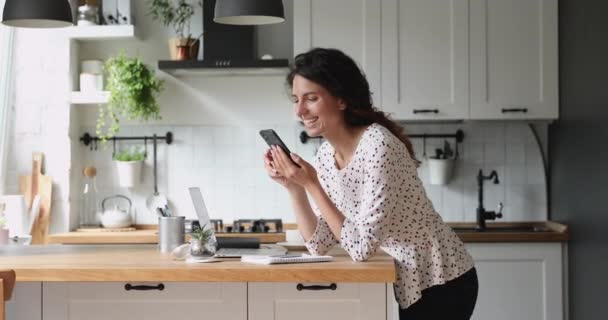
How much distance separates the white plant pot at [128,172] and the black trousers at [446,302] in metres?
3.03

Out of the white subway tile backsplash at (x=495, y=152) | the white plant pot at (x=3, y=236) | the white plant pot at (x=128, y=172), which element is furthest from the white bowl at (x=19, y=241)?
the white subway tile backsplash at (x=495, y=152)

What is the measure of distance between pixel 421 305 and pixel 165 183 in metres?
3.09

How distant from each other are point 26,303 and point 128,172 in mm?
2719

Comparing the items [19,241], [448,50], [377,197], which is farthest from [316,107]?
[448,50]

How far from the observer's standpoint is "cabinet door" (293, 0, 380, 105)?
5.28 meters

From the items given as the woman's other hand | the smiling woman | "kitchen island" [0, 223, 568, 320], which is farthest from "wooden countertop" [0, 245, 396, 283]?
the smiling woman

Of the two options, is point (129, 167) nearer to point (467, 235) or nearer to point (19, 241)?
point (19, 241)

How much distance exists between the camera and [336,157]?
3113mm

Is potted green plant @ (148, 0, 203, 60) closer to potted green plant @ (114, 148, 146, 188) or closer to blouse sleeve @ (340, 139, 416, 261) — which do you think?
potted green plant @ (114, 148, 146, 188)

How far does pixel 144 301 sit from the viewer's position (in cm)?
294

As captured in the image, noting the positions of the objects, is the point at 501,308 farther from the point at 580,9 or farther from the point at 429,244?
the point at 429,244

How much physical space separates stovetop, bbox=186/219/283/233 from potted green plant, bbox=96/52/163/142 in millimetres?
762

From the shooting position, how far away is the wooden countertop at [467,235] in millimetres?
5059

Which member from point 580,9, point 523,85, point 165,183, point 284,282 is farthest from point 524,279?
point 284,282
